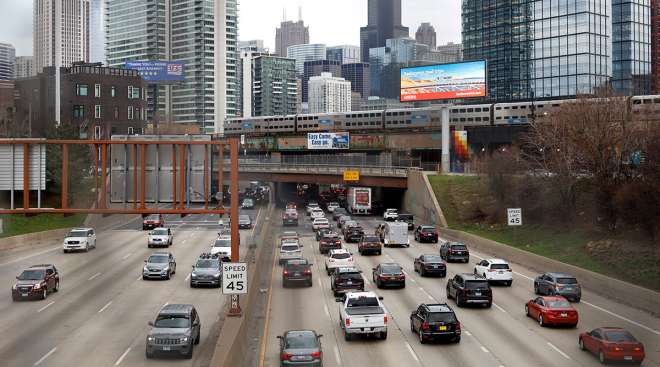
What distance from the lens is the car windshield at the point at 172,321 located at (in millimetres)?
22812

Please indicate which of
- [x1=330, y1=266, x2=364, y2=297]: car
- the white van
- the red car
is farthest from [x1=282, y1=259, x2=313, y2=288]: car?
the white van

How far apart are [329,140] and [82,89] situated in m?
30.8

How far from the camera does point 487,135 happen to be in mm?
89438

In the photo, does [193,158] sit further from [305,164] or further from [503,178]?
[305,164]

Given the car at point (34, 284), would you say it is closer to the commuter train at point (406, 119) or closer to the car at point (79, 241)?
Result: the car at point (79, 241)

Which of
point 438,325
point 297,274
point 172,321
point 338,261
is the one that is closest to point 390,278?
point 297,274

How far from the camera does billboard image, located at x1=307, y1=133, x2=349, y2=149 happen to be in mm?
97625

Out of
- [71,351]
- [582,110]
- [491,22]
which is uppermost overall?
[491,22]

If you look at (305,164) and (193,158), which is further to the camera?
(305,164)

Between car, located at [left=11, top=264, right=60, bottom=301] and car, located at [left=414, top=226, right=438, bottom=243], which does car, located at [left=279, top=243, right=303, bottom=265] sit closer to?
car, located at [left=11, top=264, right=60, bottom=301]

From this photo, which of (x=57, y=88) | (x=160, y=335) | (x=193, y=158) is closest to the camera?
(x=160, y=335)

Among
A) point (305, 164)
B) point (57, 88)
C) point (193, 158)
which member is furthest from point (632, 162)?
point (305, 164)

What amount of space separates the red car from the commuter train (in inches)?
1598

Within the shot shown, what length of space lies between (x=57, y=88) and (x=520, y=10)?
149 metres
